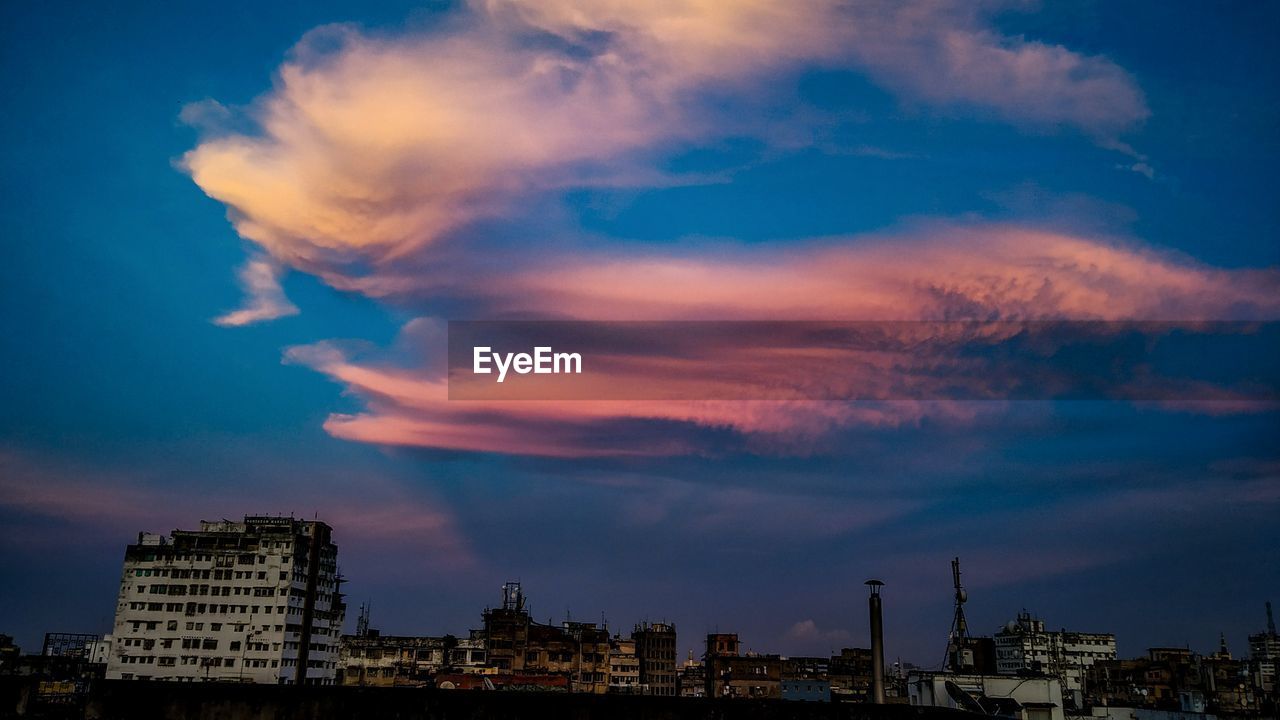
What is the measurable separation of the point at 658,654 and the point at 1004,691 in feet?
274

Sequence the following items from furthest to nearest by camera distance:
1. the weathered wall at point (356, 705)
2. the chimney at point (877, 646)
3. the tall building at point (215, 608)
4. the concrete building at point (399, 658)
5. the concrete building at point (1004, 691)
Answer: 1. the concrete building at point (399, 658)
2. the tall building at point (215, 608)
3. the concrete building at point (1004, 691)
4. the chimney at point (877, 646)
5. the weathered wall at point (356, 705)

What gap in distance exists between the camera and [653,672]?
118500mm

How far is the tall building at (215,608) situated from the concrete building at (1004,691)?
57.7m

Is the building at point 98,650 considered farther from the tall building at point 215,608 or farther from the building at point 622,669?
the building at point 622,669

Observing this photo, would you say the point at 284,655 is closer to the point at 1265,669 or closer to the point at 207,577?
the point at 207,577

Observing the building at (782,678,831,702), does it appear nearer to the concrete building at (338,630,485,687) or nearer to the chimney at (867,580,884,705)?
the concrete building at (338,630,485,687)

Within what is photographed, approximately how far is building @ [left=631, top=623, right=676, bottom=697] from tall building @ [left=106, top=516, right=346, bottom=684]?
152 feet

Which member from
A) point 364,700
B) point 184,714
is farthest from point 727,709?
point 184,714

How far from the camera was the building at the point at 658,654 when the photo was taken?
118m

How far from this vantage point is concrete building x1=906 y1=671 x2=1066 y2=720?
3988 cm

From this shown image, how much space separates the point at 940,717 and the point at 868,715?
4.27ft

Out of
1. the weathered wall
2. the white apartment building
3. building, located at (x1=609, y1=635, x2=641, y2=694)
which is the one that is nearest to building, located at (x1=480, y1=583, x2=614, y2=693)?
building, located at (x1=609, y1=635, x2=641, y2=694)

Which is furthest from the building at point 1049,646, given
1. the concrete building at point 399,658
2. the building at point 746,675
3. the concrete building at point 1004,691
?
the concrete building at point 1004,691

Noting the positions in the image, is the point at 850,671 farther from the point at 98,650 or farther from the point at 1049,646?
the point at 98,650
